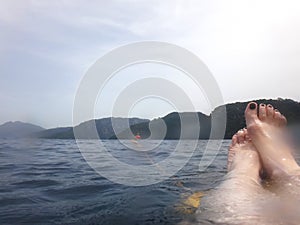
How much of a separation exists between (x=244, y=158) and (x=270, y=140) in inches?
18.8

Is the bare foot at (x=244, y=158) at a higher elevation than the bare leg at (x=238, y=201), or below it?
higher

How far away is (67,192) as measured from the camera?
2732 mm

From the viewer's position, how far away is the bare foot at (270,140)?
290 centimetres

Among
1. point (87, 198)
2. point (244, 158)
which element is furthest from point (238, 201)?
point (244, 158)

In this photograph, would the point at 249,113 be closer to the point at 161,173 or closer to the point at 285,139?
the point at 285,139

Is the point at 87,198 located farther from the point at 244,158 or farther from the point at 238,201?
the point at 244,158

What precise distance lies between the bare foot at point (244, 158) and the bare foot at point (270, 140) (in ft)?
0.31

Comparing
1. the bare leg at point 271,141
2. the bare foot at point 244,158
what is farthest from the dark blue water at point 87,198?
the bare leg at point 271,141

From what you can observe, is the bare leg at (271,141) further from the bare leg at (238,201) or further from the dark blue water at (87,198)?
the dark blue water at (87,198)

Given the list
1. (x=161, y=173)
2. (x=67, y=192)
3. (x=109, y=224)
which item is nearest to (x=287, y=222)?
(x=109, y=224)

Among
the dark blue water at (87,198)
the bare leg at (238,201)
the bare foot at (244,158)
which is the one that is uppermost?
the bare foot at (244,158)

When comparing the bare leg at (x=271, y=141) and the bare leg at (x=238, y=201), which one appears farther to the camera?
the bare leg at (x=271, y=141)

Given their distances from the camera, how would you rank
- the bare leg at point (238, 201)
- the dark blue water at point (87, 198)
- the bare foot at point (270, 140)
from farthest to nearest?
the bare foot at point (270, 140), the dark blue water at point (87, 198), the bare leg at point (238, 201)

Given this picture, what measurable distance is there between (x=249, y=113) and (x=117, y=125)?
200 centimetres
